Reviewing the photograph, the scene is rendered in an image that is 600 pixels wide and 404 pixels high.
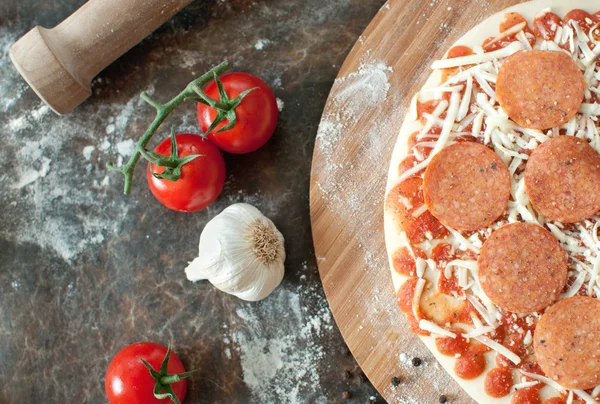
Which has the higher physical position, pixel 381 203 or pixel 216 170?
pixel 216 170

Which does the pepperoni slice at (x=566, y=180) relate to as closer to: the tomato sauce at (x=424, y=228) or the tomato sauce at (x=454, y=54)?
the tomato sauce at (x=424, y=228)

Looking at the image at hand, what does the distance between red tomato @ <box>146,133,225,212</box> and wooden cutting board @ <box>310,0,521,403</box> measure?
0.40 m

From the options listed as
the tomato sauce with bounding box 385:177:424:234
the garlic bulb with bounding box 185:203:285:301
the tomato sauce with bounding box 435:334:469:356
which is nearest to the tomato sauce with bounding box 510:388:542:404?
the tomato sauce with bounding box 435:334:469:356

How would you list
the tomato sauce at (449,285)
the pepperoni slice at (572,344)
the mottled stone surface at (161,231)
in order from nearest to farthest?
1. the pepperoni slice at (572,344)
2. the tomato sauce at (449,285)
3. the mottled stone surface at (161,231)

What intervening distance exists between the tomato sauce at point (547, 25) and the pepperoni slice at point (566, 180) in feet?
1.32

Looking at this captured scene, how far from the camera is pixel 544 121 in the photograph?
2385 mm

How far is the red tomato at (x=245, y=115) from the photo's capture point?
2.56 m

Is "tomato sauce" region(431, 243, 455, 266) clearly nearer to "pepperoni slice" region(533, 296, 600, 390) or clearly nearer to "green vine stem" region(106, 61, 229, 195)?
"pepperoni slice" region(533, 296, 600, 390)

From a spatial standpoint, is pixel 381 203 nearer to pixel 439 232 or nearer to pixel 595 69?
pixel 439 232

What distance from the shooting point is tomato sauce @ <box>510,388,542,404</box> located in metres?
2.35

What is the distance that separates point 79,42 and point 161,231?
844mm

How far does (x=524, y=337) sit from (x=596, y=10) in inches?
49.1

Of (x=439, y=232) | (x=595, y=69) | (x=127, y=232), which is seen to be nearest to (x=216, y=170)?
(x=127, y=232)

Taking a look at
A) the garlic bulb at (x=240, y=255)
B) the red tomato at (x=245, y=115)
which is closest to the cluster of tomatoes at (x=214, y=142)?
the red tomato at (x=245, y=115)
